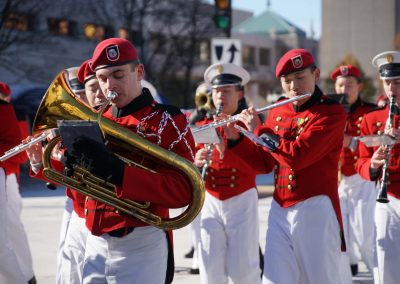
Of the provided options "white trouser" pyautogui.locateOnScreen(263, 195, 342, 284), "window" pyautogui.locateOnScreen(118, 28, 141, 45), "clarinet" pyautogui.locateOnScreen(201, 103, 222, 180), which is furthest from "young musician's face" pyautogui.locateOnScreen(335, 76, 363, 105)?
Result: "window" pyautogui.locateOnScreen(118, 28, 141, 45)

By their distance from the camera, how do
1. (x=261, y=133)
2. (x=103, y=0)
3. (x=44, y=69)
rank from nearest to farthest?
(x=261, y=133) → (x=103, y=0) → (x=44, y=69)

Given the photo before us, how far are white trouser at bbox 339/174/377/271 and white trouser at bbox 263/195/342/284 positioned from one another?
3842mm

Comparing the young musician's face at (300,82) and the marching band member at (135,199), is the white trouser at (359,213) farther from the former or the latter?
the marching band member at (135,199)

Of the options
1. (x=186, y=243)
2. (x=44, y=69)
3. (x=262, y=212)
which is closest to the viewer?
(x=186, y=243)

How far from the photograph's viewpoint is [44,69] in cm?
3322

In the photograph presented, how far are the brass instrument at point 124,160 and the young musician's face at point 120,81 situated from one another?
0.20 metres

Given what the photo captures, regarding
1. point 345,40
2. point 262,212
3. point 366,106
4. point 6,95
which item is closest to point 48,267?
point 6,95

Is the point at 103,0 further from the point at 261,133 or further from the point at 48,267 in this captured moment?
the point at 261,133

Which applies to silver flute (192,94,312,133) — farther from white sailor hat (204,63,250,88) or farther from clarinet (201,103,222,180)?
white sailor hat (204,63,250,88)

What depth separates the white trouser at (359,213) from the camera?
31.9ft

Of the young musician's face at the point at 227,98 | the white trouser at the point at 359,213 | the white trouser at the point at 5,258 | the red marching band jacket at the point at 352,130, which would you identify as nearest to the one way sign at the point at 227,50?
the red marching band jacket at the point at 352,130

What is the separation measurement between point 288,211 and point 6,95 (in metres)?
4.93

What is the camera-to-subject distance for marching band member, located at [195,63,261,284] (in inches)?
293

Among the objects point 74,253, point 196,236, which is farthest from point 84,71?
point 196,236
